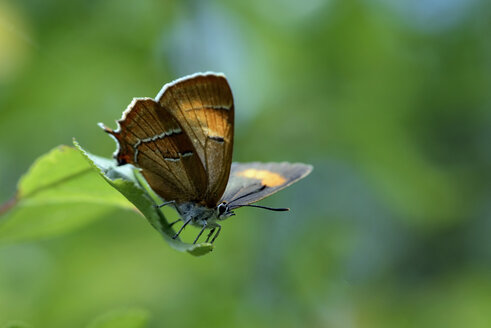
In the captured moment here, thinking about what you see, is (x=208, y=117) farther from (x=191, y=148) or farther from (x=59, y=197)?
(x=59, y=197)

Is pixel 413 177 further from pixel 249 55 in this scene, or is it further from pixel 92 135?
pixel 92 135

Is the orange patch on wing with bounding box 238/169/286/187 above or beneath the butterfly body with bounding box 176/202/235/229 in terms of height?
above

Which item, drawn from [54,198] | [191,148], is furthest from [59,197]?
[191,148]

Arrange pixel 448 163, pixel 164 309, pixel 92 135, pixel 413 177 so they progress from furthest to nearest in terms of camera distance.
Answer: pixel 448 163, pixel 413 177, pixel 92 135, pixel 164 309

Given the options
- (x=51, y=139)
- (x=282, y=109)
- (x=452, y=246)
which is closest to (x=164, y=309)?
(x=51, y=139)

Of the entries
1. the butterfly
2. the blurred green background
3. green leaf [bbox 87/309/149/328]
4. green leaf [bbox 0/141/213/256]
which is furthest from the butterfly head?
the blurred green background

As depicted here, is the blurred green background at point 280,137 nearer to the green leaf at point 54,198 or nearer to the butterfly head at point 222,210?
the butterfly head at point 222,210

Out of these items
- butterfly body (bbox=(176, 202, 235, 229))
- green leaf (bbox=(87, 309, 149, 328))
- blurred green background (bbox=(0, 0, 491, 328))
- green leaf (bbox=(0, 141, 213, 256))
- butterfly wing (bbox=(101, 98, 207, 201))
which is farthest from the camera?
blurred green background (bbox=(0, 0, 491, 328))

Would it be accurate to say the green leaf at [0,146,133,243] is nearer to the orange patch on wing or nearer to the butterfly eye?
the butterfly eye

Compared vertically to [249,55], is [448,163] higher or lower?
lower
